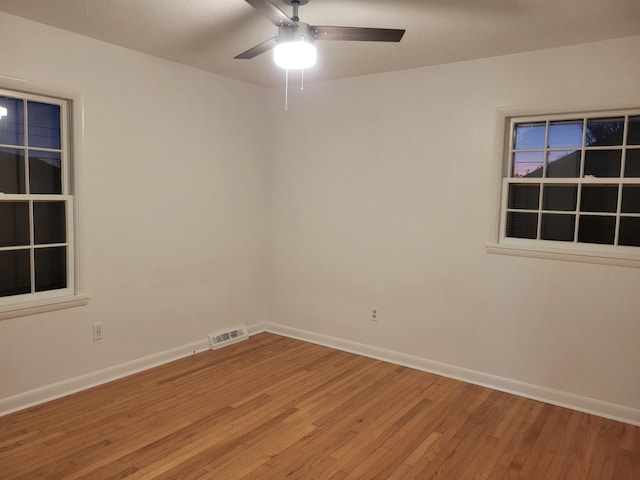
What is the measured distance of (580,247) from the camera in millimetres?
3469

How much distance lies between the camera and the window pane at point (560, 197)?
3.51 meters

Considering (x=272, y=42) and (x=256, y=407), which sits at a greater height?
(x=272, y=42)

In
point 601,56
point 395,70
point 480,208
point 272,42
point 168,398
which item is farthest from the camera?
point 395,70

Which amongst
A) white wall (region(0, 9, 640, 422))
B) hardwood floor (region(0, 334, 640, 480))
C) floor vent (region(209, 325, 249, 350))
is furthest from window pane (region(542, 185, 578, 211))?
floor vent (region(209, 325, 249, 350))

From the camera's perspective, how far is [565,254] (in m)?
3.44

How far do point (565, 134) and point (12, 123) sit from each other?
3.94m

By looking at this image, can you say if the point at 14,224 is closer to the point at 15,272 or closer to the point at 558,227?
the point at 15,272

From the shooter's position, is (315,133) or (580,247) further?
(315,133)

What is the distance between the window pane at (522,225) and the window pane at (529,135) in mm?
530

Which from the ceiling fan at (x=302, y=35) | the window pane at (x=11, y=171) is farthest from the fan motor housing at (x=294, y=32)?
the window pane at (x=11, y=171)

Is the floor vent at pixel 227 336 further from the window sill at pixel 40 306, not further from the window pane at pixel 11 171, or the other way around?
the window pane at pixel 11 171

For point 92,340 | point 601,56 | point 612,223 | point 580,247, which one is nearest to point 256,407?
point 92,340

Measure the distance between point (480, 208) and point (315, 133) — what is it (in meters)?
1.80

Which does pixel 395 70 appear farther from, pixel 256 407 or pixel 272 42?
pixel 256 407
